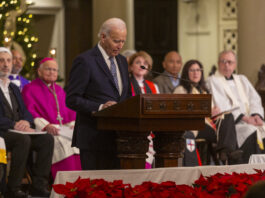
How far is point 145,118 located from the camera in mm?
3963

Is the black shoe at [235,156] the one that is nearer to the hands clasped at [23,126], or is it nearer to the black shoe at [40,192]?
the black shoe at [40,192]

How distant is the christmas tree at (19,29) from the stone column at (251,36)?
3107mm

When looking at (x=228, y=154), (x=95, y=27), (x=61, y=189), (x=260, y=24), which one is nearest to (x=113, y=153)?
(x=61, y=189)

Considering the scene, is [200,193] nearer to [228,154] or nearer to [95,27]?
[228,154]

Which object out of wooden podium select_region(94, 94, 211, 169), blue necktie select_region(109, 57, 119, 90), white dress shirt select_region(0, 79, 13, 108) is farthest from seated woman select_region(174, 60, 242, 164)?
blue necktie select_region(109, 57, 119, 90)

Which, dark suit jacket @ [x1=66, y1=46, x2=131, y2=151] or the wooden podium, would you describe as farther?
dark suit jacket @ [x1=66, y1=46, x2=131, y2=151]

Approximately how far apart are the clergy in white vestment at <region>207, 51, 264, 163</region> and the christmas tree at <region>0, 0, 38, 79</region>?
9.83ft

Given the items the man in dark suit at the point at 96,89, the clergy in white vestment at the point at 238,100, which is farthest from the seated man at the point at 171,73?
the man in dark suit at the point at 96,89

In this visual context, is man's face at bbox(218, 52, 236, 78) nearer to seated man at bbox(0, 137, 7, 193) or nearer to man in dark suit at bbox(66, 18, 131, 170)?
seated man at bbox(0, 137, 7, 193)

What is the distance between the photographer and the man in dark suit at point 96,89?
13.8 feet

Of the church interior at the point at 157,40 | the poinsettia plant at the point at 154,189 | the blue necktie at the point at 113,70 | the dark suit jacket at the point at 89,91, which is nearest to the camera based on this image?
the poinsettia plant at the point at 154,189

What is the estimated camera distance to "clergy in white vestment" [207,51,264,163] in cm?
786

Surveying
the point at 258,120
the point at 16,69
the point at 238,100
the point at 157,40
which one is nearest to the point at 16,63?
the point at 16,69

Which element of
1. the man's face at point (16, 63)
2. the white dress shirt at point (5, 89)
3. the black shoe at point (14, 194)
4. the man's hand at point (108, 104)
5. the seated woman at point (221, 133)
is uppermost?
the man's face at point (16, 63)
